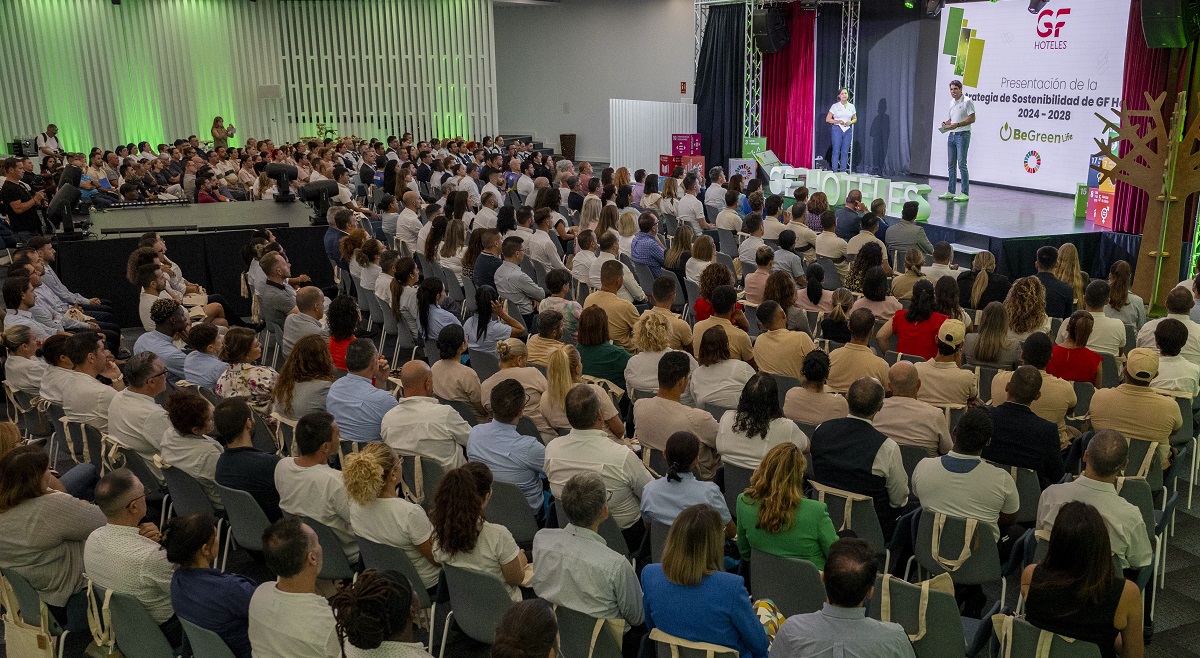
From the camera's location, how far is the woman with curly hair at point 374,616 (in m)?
2.66

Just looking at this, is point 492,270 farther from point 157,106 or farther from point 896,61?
point 157,106

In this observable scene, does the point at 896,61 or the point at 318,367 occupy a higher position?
the point at 896,61

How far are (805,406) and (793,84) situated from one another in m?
14.9

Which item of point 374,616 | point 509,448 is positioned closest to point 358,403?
point 509,448

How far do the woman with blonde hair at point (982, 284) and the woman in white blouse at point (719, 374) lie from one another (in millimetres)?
3127

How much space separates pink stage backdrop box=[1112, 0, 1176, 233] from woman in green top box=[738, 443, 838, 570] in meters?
8.49

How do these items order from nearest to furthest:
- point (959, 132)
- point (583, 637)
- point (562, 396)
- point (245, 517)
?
point (583, 637) → point (245, 517) → point (562, 396) → point (959, 132)

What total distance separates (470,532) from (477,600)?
0.25 m

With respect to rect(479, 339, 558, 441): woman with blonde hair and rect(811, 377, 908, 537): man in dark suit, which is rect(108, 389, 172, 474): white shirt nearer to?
rect(479, 339, 558, 441): woman with blonde hair

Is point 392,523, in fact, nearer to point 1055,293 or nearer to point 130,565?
point 130,565

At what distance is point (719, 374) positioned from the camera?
5098 mm

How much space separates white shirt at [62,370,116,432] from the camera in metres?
5.05

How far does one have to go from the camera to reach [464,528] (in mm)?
3385

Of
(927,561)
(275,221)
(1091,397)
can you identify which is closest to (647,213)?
(275,221)
